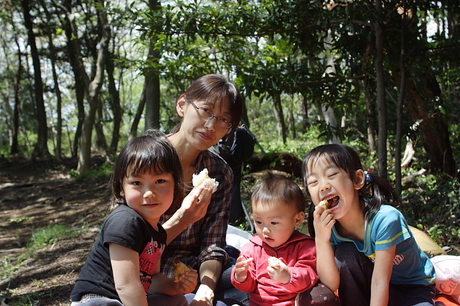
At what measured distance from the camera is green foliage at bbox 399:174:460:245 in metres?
4.21

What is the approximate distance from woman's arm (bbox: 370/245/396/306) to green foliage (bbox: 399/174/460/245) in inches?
104

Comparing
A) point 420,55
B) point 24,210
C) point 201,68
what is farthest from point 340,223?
point 24,210

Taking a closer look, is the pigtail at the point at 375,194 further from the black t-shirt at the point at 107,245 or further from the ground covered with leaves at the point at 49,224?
the ground covered with leaves at the point at 49,224

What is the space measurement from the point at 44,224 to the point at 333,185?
611 cm

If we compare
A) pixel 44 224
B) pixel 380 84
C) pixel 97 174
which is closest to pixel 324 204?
pixel 380 84

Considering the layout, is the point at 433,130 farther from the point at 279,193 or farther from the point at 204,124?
the point at 204,124

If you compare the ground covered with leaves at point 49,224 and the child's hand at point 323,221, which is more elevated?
the child's hand at point 323,221

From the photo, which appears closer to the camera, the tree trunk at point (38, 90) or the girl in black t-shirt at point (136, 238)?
the girl in black t-shirt at point (136, 238)

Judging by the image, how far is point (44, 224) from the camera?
22.3 ft

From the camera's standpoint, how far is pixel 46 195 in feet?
31.2

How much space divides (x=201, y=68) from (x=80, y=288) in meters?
4.77

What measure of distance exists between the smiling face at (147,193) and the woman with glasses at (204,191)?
0.31 m

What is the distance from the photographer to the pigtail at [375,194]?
205 cm

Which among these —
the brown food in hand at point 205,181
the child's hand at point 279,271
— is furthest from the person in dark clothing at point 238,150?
the child's hand at point 279,271
